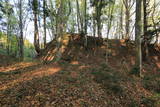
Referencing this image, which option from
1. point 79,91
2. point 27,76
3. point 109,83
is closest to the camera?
point 79,91

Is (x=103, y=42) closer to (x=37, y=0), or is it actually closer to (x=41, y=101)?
(x=37, y=0)

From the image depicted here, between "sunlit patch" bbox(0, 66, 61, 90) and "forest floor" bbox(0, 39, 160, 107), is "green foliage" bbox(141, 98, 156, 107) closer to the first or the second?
"forest floor" bbox(0, 39, 160, 107)

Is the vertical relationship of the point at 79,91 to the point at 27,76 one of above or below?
below

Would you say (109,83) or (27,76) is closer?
(109,83)

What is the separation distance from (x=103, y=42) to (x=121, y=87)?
9.56 meters

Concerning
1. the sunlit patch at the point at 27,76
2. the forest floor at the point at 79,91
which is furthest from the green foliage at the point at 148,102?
the sunlit patch at the point at 27,76

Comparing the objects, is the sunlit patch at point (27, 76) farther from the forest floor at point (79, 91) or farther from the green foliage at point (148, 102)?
the green foliage at point (148, 102)

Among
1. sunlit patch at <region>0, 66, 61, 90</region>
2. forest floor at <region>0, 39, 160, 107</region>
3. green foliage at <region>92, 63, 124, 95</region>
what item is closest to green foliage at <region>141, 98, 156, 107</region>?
forest floor at <region>0, 39, 160, 107</region>

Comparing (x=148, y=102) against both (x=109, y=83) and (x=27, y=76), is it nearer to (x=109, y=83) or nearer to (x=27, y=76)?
(x=109, y=83)

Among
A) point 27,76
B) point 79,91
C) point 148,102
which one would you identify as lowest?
point 148,102

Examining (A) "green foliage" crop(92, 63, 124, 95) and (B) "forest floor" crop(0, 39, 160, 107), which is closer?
(B) "forest floor" crop(0, 39, 160, 107)

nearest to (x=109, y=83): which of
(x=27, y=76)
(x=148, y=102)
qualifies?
(x=148, y=102)

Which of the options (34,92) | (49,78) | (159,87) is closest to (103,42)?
(159,87)

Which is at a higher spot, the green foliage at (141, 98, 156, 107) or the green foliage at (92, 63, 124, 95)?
the green foliage at (92, 63, 124, 95)
